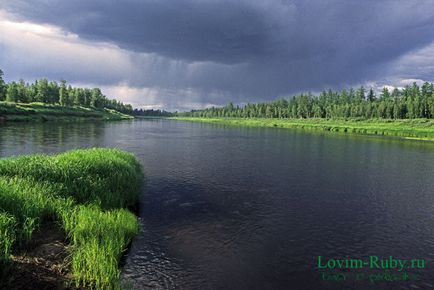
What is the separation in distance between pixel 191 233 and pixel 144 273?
5345mm

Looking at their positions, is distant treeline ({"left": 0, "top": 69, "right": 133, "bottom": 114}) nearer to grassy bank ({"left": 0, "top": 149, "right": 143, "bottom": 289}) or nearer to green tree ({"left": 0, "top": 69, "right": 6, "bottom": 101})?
green tree ({"left": 0, "top": 69, "right": 6, "bottom": 101})

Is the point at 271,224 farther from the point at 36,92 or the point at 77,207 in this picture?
the point at 36,92

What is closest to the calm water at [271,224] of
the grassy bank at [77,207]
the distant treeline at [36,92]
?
the grassy bank at [77,207]

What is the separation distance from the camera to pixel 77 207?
1775 centimetres

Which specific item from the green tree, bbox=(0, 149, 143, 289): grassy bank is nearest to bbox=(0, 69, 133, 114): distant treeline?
the green tree

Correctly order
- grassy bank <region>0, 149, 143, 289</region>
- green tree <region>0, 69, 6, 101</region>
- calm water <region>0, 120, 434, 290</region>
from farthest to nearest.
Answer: green tree <region>0, 69, 6, 101</region> → calm water <region>0, 120, 434, 290</region> → grassy bank <region>0, 149, 143, 289</region>

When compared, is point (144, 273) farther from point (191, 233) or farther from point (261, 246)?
point (261, 246)

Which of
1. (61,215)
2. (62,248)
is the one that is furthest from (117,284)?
(61,215)

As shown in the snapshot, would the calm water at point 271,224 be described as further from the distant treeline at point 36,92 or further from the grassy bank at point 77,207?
the distant treeline at point 36,92

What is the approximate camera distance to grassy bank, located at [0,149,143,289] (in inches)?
493

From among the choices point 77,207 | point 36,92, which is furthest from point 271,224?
point 36,92

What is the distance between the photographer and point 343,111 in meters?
195

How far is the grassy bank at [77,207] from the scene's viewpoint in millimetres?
12531

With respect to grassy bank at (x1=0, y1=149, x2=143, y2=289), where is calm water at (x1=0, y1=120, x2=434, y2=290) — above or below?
below
